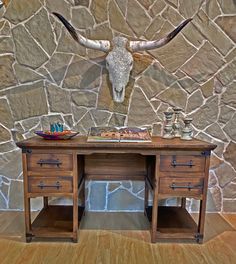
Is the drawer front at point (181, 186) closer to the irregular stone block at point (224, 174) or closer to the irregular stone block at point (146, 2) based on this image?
the irregular stone block at point (224, 174)

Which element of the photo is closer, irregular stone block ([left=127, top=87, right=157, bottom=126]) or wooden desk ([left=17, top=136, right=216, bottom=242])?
wooden desk ([left=17, top=136, right=216, bottom=242])

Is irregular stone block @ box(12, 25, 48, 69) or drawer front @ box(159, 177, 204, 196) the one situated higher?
irregular stone block @ box(12, 25, 48, 69)

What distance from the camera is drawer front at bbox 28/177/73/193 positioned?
1902 millimetres

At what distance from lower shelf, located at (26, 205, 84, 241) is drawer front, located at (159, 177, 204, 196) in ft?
2.68

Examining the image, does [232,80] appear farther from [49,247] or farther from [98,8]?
[49,247]

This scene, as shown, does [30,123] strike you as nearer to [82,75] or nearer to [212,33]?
[82,75]

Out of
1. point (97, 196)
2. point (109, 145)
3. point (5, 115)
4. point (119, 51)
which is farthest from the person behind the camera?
point (97, 196)

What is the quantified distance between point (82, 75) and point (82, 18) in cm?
52

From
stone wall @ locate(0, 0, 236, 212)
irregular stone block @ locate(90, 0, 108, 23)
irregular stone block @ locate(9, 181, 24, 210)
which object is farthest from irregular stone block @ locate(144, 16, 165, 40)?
irregular stone block @ locate(9, 181, 24, 210)

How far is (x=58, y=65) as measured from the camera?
7.89 ft

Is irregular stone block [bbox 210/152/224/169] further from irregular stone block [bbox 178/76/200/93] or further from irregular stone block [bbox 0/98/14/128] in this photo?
irregular stone block [bbox 0/98/14/128]

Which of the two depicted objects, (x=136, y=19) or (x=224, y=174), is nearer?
(x=136, y=19)

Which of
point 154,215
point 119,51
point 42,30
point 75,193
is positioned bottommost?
point 154,215

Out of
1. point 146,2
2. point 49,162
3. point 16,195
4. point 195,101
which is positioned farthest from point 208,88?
point 16,195
